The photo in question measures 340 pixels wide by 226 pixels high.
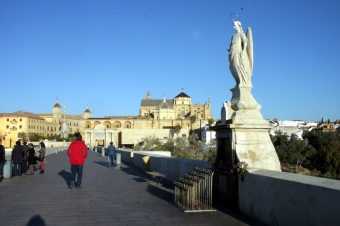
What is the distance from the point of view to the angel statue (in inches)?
327

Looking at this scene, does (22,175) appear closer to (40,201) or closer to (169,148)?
(40,201)

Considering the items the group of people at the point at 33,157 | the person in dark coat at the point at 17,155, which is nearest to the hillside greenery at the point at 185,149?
the group of people at the point at 33,157

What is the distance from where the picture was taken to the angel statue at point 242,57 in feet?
27.3

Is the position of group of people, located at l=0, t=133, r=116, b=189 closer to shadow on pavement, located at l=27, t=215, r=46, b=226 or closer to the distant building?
shadow on pavement, located at l=27, t=215, r=46, b=226

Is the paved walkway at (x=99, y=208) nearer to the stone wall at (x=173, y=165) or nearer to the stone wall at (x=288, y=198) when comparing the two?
the stone wall at (x=288, y=198)

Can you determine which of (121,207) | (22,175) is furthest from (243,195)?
(22,175)

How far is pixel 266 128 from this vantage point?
25.5ft

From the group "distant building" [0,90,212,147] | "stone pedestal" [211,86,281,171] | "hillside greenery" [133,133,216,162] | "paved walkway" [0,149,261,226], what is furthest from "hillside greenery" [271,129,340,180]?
"distant building" [0,90,212,147]

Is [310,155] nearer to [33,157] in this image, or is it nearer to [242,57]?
[33,157]

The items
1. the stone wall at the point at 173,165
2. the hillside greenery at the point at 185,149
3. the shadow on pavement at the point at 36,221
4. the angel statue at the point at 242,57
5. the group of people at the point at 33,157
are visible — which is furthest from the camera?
the hillside greenery at the point at 185,149

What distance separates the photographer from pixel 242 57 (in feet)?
27.3

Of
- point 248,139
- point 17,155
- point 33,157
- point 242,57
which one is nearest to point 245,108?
point 248,139

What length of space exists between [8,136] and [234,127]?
4650 inches

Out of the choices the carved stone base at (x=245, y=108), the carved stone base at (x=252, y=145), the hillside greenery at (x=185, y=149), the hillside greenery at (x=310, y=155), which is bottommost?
the hillside greenery at (x=310, y=155)
